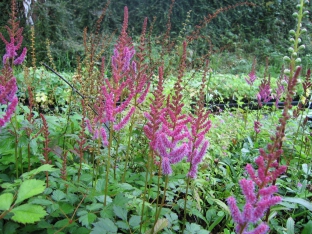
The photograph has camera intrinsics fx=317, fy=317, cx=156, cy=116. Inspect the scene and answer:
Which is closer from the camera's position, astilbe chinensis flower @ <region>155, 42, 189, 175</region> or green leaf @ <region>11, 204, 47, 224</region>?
green leaf @ <region>11, 204, 47, 224</region>

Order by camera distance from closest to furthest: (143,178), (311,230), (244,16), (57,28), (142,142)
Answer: (311,230)
(143,178)
(142,142)
(57,28)
(244,16)

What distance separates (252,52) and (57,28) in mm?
9221

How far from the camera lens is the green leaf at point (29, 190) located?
1.04 meters

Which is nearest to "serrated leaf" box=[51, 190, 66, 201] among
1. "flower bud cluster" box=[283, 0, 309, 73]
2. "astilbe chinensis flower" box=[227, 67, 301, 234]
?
"astilbe chinensis flower" box=[227, 67, 301, 234]

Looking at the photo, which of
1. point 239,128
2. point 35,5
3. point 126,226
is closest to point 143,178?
point 126,226

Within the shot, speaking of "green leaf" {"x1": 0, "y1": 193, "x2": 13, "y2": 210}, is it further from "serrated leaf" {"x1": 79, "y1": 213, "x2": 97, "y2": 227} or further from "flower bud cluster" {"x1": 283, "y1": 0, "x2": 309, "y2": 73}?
"flower bud cluster" {"x1": 283, "y1": 0, "x2": 309, "y2": 73}

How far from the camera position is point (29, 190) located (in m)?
1.06

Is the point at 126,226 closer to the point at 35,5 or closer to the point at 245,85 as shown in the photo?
the point at 245,85

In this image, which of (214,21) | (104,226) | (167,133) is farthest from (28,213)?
(214,21)

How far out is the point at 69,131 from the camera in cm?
229

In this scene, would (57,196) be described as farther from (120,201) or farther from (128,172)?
(128,172)

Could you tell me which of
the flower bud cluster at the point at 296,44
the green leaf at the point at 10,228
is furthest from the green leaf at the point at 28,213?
the flower bud cluster at the point at 296,44

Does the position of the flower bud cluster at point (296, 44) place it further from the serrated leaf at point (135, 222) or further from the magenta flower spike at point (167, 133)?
the serrated leaf at point (135, 222)

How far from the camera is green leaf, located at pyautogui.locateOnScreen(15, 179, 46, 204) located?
1035mm
